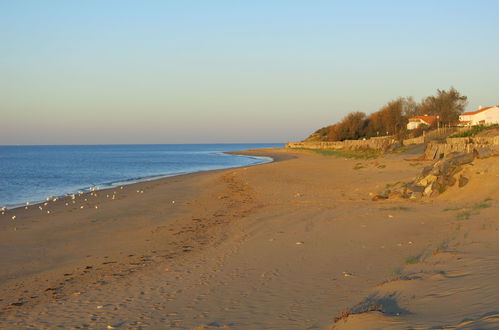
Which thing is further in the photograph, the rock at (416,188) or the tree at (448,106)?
the tree at (448,106)

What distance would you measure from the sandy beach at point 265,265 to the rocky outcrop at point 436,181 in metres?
0.48

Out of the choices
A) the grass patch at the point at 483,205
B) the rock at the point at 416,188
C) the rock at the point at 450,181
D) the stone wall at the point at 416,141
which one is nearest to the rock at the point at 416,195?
the rock at the point at 416,188

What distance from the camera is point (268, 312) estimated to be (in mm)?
7289

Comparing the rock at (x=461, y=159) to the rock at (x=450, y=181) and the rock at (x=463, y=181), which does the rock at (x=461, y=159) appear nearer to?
the rock at (x=450, y=181)

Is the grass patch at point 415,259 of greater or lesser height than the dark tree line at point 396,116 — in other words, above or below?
below

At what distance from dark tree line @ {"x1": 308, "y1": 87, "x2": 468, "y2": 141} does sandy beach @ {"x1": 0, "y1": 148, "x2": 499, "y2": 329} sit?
230 feet

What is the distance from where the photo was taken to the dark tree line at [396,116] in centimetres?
8700

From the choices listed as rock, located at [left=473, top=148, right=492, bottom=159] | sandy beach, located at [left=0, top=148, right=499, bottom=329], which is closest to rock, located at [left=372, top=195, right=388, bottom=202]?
sandy beach, located at [left=0, top=148, right=499, bottom=329]

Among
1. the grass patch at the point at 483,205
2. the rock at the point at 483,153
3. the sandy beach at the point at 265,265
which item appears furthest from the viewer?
the rock at the point at 483,153

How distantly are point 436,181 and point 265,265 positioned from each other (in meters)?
10.8

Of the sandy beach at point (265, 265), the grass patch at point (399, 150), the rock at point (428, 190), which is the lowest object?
the sandy beach at point (265, 265)

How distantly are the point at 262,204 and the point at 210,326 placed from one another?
42.9 ft

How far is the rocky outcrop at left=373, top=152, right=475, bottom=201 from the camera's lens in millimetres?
18188

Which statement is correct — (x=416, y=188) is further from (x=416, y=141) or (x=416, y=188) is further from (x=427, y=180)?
(x=416, y=141)
